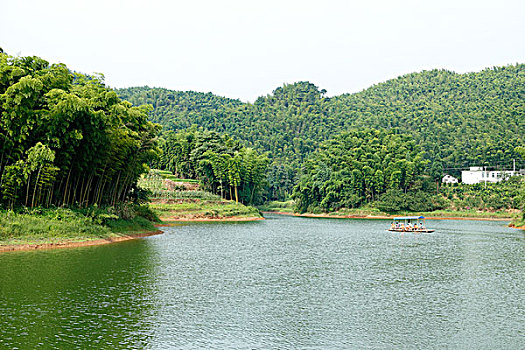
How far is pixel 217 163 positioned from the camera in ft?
290

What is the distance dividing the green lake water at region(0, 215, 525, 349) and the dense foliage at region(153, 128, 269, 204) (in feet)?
171

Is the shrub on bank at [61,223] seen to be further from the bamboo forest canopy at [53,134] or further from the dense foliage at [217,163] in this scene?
the dense foliage at [217,163]

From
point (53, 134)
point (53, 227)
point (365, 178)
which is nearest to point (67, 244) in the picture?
point (53, 227)

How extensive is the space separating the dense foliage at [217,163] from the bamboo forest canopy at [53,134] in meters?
44.5

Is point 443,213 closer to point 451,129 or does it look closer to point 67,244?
point 451,129

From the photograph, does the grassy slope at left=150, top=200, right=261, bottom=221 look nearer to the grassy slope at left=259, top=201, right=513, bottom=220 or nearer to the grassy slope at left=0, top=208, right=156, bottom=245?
the grassy slope at left=259, top=201, right=513, bottom=220

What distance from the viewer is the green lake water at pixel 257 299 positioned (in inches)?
625

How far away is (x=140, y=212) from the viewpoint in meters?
56.3

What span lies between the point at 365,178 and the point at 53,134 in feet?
254

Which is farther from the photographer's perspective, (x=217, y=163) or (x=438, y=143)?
(x=438, y=143)

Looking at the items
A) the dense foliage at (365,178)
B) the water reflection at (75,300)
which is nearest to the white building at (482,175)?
the dense foliage at (365,178)

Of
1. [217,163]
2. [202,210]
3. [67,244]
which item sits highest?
[217,163]

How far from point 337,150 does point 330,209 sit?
17.0 meters

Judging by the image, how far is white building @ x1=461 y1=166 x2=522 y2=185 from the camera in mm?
→ 107438
